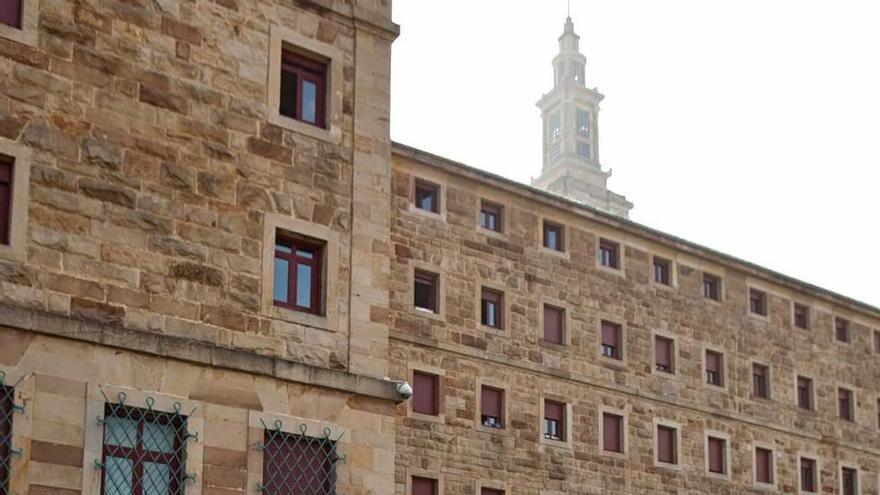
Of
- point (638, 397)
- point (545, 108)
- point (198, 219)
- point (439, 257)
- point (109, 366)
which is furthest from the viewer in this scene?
point (545, 108)

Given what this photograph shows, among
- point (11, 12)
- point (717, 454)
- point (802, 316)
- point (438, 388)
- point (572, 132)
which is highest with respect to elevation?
point (572, 132)

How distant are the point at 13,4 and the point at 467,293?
75.2 feet

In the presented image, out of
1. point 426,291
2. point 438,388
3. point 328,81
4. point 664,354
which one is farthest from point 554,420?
point 328,81

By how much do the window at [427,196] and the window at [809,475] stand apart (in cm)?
1593

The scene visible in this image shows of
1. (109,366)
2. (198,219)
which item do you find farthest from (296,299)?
(109,366)

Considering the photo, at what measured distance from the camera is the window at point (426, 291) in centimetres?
4028

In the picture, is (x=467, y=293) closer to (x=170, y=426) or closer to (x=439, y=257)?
(x=439, y=257)

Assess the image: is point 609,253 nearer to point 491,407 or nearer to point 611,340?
point 611,340

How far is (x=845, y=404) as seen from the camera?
5184 cm

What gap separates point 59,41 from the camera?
19609 millimetres

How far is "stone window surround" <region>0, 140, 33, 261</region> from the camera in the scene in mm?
18578

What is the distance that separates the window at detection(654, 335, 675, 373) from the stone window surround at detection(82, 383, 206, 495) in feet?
90.6

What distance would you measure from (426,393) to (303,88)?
18.3 metres

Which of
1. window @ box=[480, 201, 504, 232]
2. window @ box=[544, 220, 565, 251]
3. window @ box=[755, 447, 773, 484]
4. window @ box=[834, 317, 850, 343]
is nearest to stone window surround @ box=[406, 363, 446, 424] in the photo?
window @ box=[480, 201, 504, 232]
